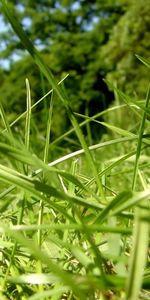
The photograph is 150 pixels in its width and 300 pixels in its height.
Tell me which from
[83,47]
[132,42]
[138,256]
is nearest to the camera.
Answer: [138,256]

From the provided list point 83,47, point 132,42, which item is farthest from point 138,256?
point 83,47

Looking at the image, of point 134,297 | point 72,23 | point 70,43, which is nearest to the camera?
point 134,297

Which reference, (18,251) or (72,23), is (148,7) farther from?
(18,251)

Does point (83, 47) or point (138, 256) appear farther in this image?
point (83, 47)

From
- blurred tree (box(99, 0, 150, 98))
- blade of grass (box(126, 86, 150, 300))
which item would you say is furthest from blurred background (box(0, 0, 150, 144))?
blade of grass (box(126, 86, 150, 300))

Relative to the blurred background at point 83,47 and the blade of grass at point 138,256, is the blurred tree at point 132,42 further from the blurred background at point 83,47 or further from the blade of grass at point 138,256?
the blade of grass at point 138,256

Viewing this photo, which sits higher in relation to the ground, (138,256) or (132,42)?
(132,42)

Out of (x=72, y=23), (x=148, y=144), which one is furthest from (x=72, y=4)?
(x=148, y=144)

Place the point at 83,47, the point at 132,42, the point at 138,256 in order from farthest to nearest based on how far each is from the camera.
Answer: the point at 83,47 < the point at 132,42 < the point at 138,256

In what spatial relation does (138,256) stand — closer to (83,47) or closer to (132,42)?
(132,42)
